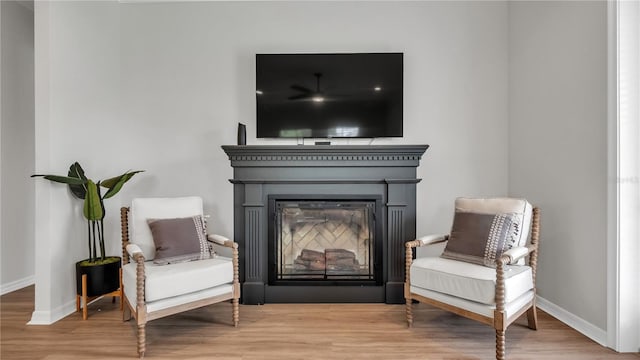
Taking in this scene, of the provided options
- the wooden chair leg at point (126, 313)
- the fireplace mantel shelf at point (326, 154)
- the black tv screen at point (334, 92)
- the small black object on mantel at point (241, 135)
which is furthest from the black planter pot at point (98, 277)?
the black tv screen at point (334, 92)

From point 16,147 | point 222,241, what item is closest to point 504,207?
point 222,241

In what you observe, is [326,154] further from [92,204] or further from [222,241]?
[92,204]

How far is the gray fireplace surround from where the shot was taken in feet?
9.48

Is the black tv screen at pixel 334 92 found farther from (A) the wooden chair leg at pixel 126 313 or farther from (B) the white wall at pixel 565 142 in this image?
(A) the wooden chair leg at pixel 126 313

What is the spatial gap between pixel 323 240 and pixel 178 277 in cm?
128

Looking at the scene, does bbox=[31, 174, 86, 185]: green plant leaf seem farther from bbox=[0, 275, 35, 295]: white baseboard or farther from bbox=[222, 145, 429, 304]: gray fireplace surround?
bbox=[0, 275, 35, 295]: white baseboard

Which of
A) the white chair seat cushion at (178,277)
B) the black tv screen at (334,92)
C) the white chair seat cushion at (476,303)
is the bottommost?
the white chair seat cushion at (476,303)

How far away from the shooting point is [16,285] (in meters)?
3.27

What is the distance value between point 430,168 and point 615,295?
5.30ft

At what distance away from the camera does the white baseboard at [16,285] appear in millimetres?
3158

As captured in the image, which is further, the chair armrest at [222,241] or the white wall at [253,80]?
the white wall at [253,80]

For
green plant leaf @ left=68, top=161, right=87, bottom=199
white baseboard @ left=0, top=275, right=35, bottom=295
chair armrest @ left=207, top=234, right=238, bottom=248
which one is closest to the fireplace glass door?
chair armrest @ left=207, top=234, right=238, bottom=248

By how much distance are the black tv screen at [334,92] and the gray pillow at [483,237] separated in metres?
1.08

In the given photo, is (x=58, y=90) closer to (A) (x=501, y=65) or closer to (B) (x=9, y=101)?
(B) (x=9, y=101)
